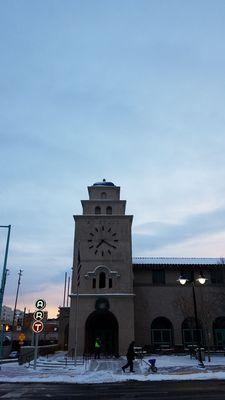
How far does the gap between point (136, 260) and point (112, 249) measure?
18.6ft

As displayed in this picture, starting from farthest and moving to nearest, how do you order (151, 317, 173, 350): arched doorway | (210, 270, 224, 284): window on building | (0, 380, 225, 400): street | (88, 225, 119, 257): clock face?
(210, 270, 224, 284): window on building
(151, 317, 173, 350): arched doorway
(88, 225, 119, 257): clock face
(0, 380, 225, 400): street

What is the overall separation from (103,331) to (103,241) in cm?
963

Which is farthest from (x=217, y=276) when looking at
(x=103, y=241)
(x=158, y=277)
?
(x=103, y=241)

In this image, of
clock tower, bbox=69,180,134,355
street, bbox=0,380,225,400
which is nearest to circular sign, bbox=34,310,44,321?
street, bbox=0,380,225,400

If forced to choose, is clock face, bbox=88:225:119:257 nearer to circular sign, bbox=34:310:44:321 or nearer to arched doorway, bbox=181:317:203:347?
arched doorway, bbox=181:317:203:347

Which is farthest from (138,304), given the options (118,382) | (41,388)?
(41,388)

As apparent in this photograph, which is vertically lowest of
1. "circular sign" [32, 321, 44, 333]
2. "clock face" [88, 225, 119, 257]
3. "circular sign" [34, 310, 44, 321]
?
"circular sign" [32, 321, 44, 333]

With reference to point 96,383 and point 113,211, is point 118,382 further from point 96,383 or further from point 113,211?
point 113,211

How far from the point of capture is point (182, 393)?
1350 centimetres

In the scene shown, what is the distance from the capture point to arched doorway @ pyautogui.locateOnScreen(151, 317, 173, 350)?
42156 millimetres

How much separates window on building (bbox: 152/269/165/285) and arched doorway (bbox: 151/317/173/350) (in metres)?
3.99

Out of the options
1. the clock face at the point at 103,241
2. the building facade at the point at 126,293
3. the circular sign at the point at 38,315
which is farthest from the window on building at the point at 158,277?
the circular sign at the point at 38,315

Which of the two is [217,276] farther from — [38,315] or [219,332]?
[38,315]

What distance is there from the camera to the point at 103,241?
4225 cm
